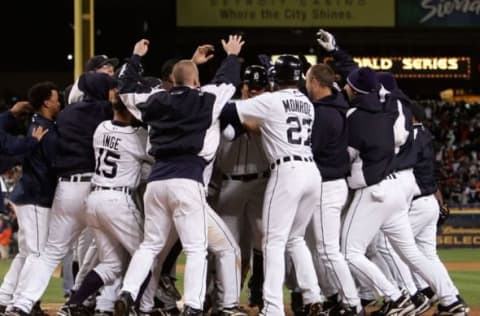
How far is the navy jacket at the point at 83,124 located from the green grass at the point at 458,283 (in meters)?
2.49

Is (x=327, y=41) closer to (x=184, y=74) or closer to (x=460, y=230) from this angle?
(x=184, y=74)

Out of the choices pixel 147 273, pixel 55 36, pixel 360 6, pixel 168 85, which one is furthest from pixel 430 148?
pixel 55 36

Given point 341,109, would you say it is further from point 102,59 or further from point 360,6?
point 360,6

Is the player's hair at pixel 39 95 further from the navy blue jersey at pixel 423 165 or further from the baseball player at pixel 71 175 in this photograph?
the navy blue jersey at pixel 423 165

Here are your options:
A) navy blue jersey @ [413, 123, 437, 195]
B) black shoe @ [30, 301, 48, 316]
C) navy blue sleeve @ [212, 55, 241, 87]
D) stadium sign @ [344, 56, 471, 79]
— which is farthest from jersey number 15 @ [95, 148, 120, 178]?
stadium sign @ [344, 56, 471, 79]

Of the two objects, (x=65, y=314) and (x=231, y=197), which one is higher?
(x=231, y=197)

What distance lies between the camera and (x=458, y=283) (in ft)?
42.5

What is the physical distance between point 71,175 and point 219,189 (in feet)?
4.02

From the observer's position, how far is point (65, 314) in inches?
344

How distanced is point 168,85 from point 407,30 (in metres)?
17.7

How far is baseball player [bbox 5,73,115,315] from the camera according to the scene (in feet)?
29.2

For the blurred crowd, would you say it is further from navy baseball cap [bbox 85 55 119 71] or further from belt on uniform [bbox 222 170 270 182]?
belt on uniform [bbox 222 170 270 182]

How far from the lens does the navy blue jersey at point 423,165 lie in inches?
398

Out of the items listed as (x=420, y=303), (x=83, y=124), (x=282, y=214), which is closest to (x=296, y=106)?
(x=282, y=214)
